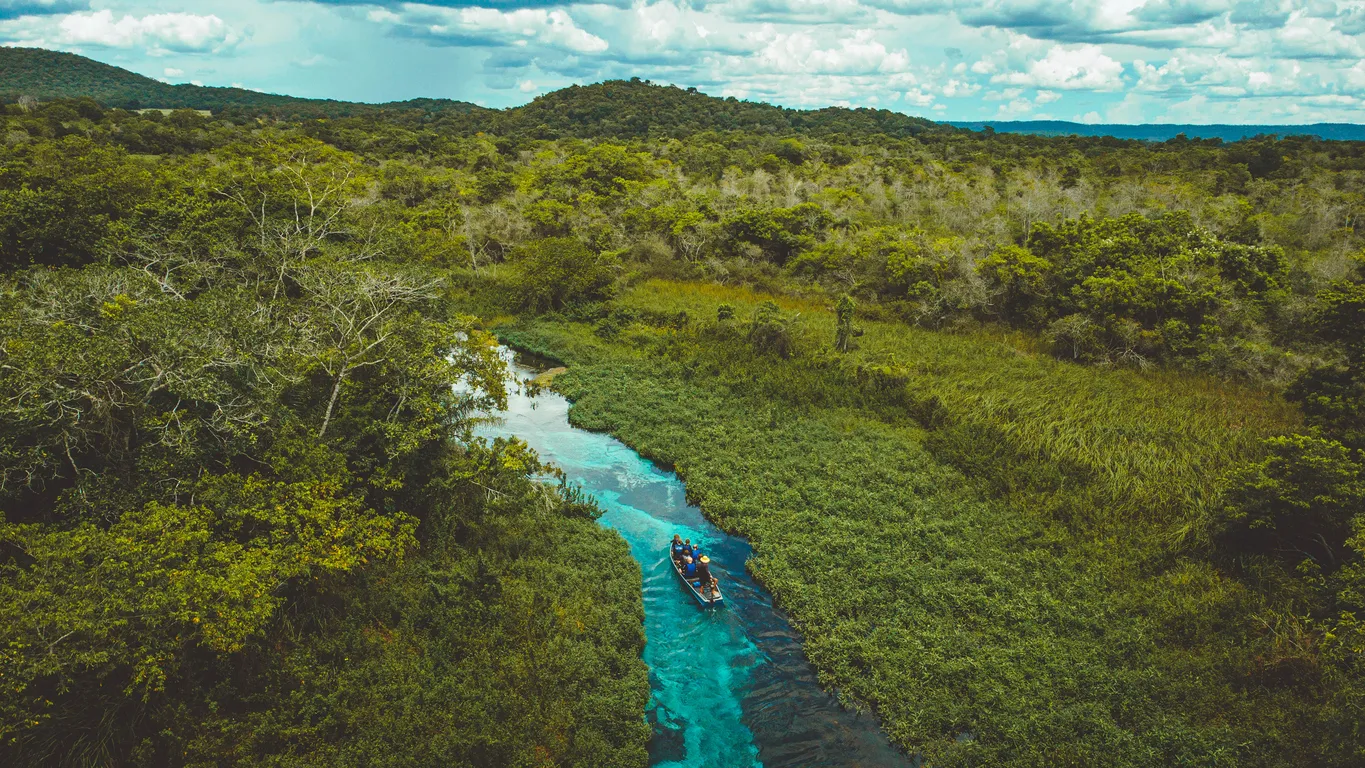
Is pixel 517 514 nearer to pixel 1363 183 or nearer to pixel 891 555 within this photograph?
pixel 891 555

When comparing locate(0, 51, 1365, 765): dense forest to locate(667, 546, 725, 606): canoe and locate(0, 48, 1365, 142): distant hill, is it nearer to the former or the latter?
locate(667, 546, 725, 606): canoe

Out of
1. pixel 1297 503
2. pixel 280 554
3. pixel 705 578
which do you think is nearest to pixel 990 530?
pixel 1297 503

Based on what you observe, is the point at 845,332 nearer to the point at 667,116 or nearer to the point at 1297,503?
the point at 1297,503

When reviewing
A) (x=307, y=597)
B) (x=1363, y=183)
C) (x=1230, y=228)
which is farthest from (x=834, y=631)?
(x=1363, y=183)

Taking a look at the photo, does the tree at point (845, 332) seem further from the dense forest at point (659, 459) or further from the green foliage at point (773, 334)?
the green foliage at point (773, 334)

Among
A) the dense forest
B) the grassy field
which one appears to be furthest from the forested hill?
the grassy field

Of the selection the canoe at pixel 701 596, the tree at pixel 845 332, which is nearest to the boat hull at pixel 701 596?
the canoe at pixel 701 596
